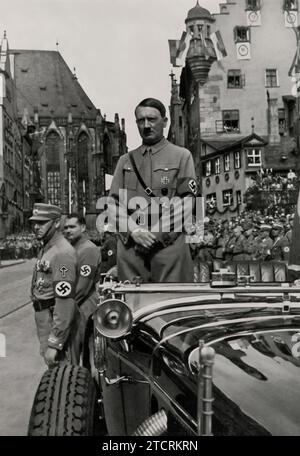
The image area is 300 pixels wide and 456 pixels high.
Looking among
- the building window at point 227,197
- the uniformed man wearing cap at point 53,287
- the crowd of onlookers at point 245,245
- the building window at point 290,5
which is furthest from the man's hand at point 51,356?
the building window at point 227,197

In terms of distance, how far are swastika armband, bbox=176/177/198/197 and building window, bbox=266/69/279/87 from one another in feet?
153

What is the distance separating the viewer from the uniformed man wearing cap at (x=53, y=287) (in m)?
4.73

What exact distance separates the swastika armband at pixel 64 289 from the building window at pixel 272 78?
153 ft

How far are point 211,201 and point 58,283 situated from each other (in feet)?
137

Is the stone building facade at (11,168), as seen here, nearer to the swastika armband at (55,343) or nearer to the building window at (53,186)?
the building window at (53,186)

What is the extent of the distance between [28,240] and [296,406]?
5393cm

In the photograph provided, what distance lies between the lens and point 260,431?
191 centimetres

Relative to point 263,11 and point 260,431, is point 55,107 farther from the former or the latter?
point 260,431

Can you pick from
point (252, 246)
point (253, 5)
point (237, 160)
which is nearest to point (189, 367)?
point (252, 246)

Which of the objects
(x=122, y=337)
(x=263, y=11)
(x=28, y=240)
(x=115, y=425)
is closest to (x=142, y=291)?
(x=122, y=337)

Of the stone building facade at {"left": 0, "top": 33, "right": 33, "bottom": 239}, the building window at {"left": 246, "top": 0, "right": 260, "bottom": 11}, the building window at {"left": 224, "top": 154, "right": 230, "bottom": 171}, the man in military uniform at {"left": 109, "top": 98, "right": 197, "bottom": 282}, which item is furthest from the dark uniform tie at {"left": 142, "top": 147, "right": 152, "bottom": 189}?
the stone building facade at {"left": 0, "top": 33, "right": 33, "bottom": 239}

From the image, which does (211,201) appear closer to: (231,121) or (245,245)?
(231,121)

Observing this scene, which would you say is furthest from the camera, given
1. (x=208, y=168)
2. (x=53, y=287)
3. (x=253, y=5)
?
(x=208, y=168)

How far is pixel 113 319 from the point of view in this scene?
10.2ft
